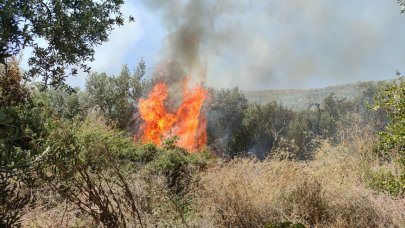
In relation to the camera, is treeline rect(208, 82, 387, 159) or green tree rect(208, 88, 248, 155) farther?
treeline rect(208, 82, 387, 159)

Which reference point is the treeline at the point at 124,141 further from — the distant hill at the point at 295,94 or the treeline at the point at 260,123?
the distant hill at the point at 295,94

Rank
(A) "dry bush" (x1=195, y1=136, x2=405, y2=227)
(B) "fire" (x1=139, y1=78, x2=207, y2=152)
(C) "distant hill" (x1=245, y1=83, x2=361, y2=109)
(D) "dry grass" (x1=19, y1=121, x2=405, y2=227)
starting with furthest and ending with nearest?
1. (C) "distant hill" (x1=245, y1=83, x2=361, y2=109)
2. (B) "fire" (x1=139, y1=78, x2=207, y2=152)
3. (A) "dry bush" (x1=195, y1=136, x2=405, y2=227)
4. (D) "dry grass" (x1=19, y1=121, x2=405, y2=227)

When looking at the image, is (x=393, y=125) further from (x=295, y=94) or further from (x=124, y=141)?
(x=295, y=94)

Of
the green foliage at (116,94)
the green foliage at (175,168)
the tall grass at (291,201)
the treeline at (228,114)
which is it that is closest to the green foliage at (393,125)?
the tall grass at (291,201)

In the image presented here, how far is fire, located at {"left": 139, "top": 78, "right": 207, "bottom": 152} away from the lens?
24984 mm

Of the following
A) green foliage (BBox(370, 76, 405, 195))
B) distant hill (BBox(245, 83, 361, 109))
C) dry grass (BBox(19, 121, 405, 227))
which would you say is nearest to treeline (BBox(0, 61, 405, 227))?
green foliage (BBox(370, 76, 405, 195))

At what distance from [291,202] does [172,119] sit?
18.6 meters

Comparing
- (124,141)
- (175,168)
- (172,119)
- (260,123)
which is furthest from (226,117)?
(175,168)

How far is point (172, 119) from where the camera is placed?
26109 mm

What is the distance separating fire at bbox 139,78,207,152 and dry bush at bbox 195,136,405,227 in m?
14.3

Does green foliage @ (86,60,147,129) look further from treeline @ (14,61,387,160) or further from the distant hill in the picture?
the distant hill

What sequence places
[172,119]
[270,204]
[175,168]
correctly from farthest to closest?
1. [172,119]
2. [175,168]
3. [270,204]

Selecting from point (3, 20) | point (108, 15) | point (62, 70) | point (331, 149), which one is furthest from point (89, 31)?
point (331, 149)

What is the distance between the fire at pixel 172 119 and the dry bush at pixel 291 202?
1430 centimetres
